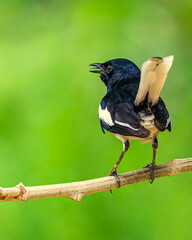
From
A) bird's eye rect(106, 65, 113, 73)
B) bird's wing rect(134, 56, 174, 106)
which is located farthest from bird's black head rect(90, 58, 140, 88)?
bird's wing rect(134, 56, 174, 106)

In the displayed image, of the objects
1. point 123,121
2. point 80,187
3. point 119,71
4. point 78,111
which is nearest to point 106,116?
point 123,121

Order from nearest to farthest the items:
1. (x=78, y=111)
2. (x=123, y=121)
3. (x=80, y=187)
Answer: (x=80, y=187)
(x=123, y=121)
(x=78, y=111)

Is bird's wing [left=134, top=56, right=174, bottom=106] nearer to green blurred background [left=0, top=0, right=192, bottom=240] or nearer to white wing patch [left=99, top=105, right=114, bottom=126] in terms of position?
white wing patch [left=99, top=105, right=114, bottom=126]

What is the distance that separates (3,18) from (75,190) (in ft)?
10.00

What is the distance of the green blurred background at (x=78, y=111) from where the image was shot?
3.31 m

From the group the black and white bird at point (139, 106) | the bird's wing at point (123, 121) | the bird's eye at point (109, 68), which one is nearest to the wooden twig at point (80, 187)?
the black and white bird at point (139, 106)

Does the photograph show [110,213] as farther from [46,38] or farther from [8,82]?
[46,38]

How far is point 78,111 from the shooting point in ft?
12.1

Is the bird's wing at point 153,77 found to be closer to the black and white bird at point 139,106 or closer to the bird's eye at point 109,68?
the black and white bird at point 139,106

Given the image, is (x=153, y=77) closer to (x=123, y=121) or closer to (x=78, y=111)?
(x=123, y=121)

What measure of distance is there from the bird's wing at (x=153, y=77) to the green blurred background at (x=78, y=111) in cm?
107

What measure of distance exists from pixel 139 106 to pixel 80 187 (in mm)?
673

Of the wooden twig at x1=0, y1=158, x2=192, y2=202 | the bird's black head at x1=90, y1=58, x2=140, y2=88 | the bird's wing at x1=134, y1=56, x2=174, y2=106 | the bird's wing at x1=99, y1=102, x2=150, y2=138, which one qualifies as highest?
the bird's black head at x1=90, y1=58, x2=140, y2=88

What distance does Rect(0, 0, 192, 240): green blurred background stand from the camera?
3312 millimetres
